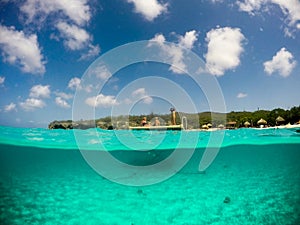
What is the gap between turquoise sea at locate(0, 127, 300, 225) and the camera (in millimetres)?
9227

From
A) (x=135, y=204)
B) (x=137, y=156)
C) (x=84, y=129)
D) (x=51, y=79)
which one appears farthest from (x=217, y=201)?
(x=137, y=156)

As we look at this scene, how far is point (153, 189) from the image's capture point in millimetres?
13820

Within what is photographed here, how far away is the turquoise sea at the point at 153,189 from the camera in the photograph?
923 cm

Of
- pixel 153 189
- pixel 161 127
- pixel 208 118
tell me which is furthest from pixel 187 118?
pixel 153 189

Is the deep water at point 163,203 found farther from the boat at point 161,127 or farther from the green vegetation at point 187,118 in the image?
the green vegetation at point 187,118

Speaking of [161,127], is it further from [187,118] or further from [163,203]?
[163,203]

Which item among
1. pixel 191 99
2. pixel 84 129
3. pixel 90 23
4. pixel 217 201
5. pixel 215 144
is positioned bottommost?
pixel 217 201

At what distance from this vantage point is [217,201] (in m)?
11.2

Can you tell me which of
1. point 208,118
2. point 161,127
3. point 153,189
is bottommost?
point 153,189

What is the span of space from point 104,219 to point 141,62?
6.54m

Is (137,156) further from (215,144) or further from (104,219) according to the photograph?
(104,219)

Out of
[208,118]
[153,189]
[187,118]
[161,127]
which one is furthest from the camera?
[161,127]

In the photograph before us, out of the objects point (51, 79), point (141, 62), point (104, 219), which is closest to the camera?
point (104, 219)

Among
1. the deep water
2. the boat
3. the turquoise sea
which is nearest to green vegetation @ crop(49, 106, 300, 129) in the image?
the boat
